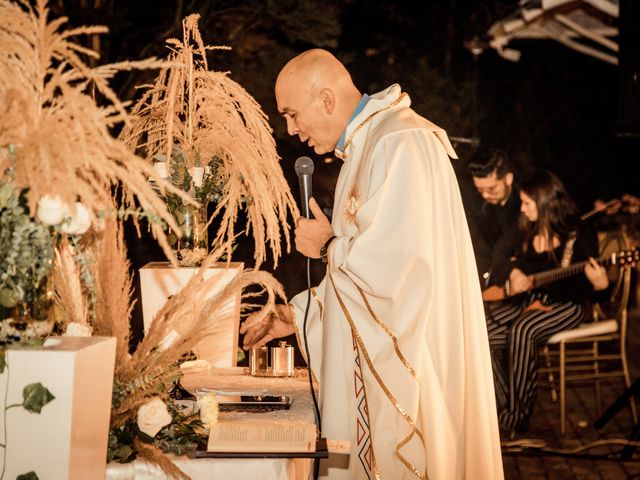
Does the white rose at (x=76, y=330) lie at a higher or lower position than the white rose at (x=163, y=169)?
lower

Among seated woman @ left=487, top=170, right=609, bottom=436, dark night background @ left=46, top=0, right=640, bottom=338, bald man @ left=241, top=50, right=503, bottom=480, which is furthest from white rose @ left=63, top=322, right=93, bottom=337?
seated woman @ left=487, top=170, right=609, bottom=436

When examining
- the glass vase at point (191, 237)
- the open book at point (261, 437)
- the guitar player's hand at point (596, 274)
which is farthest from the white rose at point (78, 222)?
the guitar player's hand at point (596, 274)

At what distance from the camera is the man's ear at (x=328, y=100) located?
9.45ft

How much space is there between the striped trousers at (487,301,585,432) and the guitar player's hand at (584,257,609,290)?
21 cm

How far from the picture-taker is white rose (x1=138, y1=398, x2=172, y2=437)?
184 centimetres

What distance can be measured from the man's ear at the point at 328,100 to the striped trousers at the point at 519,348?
337 centimetres

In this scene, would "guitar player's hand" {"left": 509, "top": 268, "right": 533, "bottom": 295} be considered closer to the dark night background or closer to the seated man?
the seated man

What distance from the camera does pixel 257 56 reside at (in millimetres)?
6121

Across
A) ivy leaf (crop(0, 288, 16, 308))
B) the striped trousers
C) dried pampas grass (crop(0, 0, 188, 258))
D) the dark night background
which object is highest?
the dark night background

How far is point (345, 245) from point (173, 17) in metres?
4.04

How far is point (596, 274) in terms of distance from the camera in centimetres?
588

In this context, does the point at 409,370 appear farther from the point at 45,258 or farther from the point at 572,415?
the point at 572,415

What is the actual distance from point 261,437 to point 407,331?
0.80 metres

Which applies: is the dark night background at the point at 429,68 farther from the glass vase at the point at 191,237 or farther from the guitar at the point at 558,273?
the glass vase at the point at 191,237
